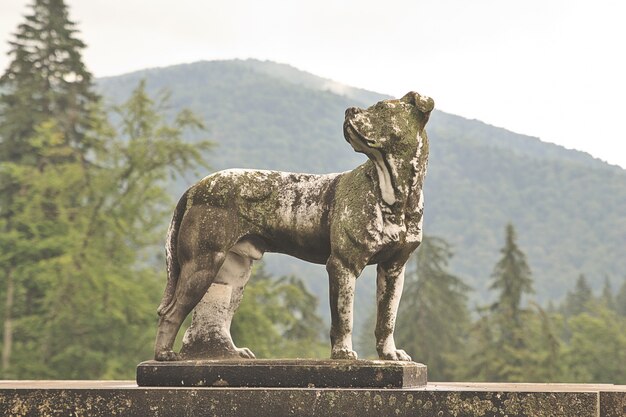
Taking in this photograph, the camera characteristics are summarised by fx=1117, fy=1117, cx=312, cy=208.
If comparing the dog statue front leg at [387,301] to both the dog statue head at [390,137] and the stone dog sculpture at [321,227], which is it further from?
the dog statue head at [390,137]

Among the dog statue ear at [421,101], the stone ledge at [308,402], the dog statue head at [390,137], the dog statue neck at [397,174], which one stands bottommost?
the stone ledge at [308,402]

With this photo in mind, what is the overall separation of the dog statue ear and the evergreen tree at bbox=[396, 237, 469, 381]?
39.6 meters

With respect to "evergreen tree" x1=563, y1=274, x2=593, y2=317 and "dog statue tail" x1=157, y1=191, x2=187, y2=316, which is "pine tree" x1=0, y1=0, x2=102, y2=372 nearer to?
"dog statue tail" x1=157, y1=191, x2=187, y2=316

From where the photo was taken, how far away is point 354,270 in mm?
8242

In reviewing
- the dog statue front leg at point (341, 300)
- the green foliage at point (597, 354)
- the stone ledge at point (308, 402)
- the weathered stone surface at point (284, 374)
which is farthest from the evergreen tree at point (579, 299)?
the stone ledge at point (308, 402)

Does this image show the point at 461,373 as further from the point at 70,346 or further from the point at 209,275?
the point at 209,275

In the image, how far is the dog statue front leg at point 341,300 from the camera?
823 centimetres

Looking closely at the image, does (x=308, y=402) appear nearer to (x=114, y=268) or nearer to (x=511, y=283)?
(x=114, y=268)

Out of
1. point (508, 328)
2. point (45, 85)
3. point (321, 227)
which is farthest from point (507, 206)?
point (321, 227)

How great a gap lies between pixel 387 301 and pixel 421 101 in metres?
1.56

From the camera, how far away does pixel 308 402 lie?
7520mm

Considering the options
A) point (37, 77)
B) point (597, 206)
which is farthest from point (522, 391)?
point (597, 206)

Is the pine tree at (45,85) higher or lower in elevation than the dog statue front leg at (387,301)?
higher

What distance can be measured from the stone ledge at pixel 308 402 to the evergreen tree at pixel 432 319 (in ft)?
132
